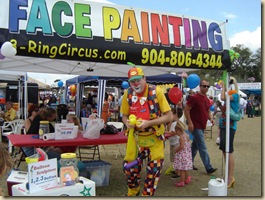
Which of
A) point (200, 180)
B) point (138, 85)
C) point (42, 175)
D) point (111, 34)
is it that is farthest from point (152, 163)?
point (200, 180)

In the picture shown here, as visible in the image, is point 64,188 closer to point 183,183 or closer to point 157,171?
point 157,171

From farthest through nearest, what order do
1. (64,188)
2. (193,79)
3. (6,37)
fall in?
(193,79) → (6,37) → (64,188)

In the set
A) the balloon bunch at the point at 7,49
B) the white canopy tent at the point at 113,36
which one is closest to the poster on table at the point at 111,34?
the white canopy tent at the point at 113,36

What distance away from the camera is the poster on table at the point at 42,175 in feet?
9.08

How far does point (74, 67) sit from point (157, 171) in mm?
3647

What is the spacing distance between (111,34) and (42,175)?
2.07m

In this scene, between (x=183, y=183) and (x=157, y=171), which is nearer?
(x=157, y=171)

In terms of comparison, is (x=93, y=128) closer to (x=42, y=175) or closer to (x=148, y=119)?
(x=148, y=119)

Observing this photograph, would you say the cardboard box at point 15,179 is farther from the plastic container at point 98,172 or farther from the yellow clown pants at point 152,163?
the yellow clown pants at point 152,163

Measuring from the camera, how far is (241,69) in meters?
71.2

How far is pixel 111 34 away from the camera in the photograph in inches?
158

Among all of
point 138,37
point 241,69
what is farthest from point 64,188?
point 241,69

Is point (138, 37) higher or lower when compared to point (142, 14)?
lower

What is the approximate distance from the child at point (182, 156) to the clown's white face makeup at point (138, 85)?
155 cm
